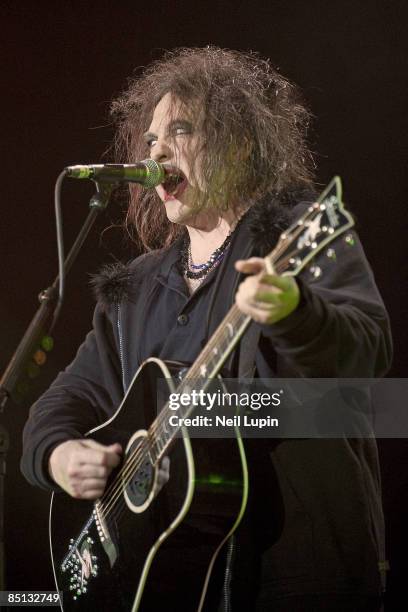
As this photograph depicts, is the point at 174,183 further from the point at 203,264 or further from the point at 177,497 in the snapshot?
the point at 177,497

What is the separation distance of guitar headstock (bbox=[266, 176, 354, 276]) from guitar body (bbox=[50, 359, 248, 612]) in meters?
0.39

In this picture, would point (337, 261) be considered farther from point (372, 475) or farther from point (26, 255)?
point (26, 255)

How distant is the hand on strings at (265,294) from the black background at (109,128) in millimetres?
1463

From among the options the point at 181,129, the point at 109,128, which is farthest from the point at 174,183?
the point at 109,128

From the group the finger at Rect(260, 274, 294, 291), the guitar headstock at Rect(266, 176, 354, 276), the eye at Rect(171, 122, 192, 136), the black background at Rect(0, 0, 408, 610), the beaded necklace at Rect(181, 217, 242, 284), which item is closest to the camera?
the finger at Rect(260, 274, 294, 291)

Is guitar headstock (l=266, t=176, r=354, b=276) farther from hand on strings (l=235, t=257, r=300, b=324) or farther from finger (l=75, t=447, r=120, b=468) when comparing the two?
finger (l=75, t=447, r=120, b=468)

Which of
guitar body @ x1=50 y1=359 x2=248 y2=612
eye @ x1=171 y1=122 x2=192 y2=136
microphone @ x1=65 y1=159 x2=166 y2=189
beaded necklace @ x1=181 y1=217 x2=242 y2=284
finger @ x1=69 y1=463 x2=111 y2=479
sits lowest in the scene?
guitar body @ x1=50 y1=359 x2=248 y2=612

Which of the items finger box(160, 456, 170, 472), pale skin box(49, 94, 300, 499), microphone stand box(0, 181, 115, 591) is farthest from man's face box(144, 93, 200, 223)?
finger box(160, 456, 170, 472)

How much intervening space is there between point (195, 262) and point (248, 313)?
0.76 m

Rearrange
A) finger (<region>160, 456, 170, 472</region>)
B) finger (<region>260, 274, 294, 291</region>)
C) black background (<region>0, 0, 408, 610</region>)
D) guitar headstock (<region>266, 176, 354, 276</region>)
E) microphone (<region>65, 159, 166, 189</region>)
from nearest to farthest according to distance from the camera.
Result: 1. finger (<region>260, 274, 294, 291</region>)
2. guitar headstock (<region>266, 176, 354, 276</region>)
3. finger (<region>160, 456, 170, 472</region>)
4. microphone (<region>65, 159, 166, 189</region>)
5. black background (<region>0, 0, 408, 610</region>)

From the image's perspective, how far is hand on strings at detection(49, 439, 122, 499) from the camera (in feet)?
5.70

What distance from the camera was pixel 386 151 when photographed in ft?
8.80

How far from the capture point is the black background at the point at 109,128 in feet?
8.78

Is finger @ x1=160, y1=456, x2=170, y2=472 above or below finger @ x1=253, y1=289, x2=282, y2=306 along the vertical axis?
below
